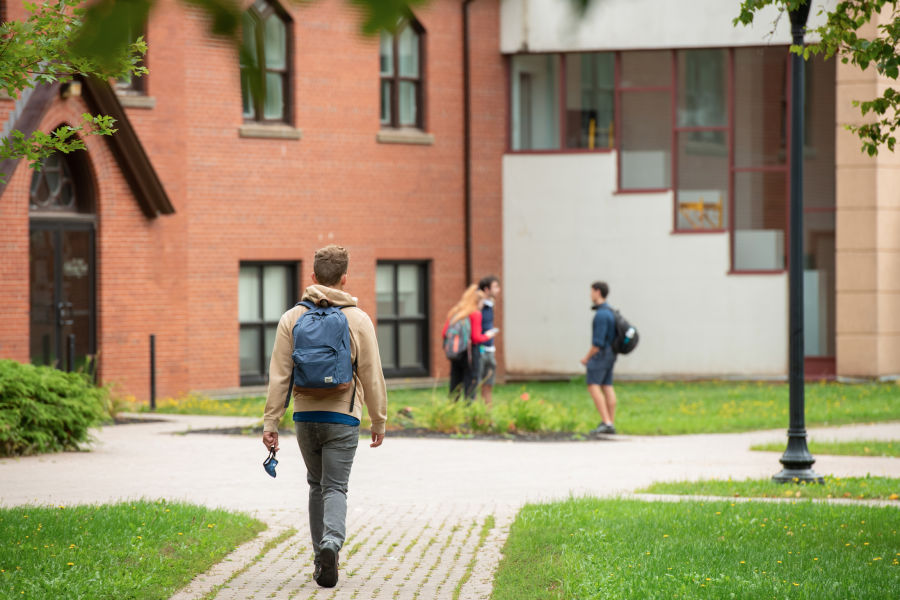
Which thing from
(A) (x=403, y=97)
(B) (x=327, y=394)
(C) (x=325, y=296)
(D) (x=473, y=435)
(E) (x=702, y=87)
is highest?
(E) (x=702, y=87)

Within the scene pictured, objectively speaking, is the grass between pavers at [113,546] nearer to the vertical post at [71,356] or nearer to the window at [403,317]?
the vertical post at [71,356]

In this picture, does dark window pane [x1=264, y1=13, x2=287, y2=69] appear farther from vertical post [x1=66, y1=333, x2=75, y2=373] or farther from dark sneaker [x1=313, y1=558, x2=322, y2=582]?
vertical post [x1=66, y1=333, x2=75, y2=373]

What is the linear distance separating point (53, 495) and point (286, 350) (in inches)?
138

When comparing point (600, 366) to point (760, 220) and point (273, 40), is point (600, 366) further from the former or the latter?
point (273, 40)

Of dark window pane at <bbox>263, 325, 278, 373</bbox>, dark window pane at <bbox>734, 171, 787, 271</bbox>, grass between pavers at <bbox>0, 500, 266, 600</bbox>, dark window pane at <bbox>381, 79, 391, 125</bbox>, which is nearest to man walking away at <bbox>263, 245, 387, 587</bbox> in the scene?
grass between pavers at <bbox>0, 500, 266, 600</bbox>

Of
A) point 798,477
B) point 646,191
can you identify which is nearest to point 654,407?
point 646,191

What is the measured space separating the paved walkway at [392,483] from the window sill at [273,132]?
22.0 ft

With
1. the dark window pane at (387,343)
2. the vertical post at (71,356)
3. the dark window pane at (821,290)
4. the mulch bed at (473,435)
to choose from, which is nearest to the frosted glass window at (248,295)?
the dark window pane at (387,343)

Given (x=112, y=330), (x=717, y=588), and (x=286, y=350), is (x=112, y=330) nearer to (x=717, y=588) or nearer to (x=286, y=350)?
(x=286, y=350)

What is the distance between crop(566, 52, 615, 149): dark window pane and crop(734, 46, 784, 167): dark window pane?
106 inches

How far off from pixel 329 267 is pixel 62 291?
12.1 metres

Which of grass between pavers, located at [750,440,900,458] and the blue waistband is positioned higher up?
the blue waistband

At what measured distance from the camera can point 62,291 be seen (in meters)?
17.1

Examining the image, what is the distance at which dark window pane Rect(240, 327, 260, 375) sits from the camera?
66.7ft
